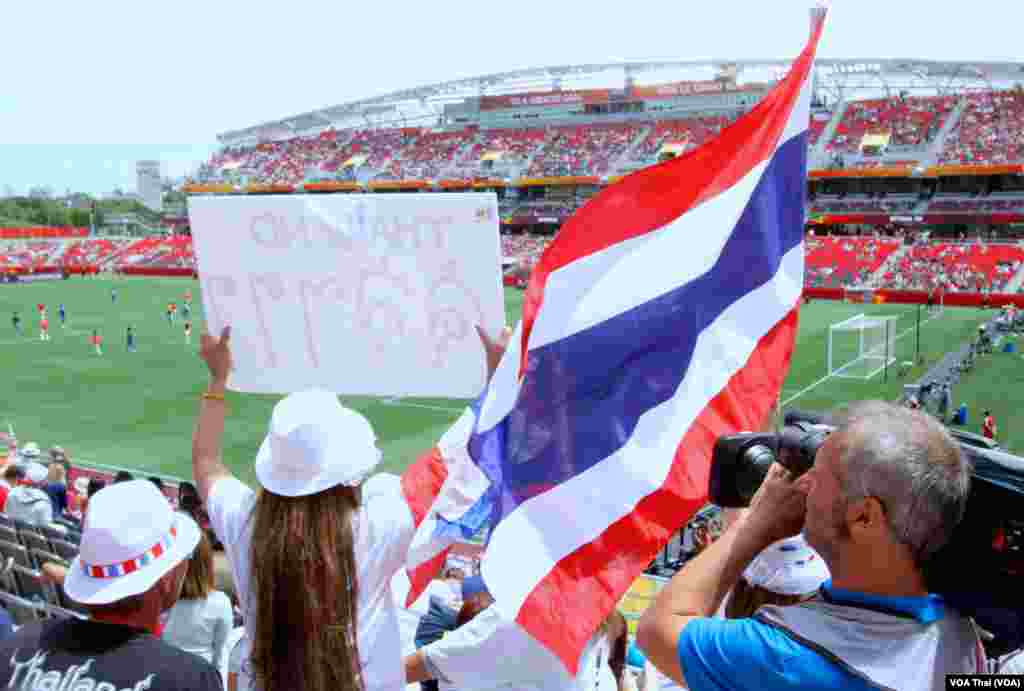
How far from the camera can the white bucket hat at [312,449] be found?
2.44 meters

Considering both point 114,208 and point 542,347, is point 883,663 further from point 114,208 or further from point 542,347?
point 114,208

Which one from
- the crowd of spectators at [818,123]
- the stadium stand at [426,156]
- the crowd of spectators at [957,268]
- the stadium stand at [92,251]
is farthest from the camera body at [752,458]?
the stadium stand at [92,251]

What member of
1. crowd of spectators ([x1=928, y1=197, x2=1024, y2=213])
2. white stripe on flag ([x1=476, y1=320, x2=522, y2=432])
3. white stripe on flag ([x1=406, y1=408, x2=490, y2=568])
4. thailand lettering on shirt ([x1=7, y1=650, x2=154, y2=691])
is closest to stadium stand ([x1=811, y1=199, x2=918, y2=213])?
crowd of spectators ([x1=928, y1=197, x2=1024, y2=213])

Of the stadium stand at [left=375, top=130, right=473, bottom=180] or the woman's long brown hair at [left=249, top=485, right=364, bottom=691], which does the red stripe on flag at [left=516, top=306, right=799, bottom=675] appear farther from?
the stadium stand at [left=375, top=130, right=473, bottom=180]

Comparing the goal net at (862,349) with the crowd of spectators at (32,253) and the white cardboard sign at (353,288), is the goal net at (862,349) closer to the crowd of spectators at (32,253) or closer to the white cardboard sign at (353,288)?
the white cardboard sign at (353,288)

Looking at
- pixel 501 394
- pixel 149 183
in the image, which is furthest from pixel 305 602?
pixel 149 183

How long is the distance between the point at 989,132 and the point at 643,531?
64.0 meters

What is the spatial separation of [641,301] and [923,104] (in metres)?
69.5

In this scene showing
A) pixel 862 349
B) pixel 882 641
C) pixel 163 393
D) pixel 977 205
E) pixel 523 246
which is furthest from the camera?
pixel 523 246

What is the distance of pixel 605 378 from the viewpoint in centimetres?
324

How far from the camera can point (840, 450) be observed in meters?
1.85

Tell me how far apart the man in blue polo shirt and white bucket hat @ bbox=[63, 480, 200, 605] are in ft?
4.80

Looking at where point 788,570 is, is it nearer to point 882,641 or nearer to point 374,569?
point 882,641

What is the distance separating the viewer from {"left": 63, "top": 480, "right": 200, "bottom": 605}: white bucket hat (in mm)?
2471
